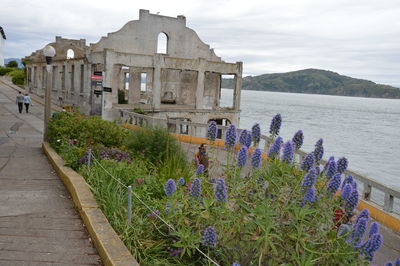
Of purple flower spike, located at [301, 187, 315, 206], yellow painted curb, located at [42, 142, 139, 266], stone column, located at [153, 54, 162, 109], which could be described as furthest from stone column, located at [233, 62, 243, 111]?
purple flower spike, located at [301, 187, 315, 206]

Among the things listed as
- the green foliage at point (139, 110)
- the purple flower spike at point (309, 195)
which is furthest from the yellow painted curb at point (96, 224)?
the green foliage at point (139, 110)

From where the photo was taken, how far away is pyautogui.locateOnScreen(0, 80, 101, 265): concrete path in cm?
520

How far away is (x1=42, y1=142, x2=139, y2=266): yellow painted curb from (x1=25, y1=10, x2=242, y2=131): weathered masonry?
18.6 metres

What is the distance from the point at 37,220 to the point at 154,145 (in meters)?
4.75

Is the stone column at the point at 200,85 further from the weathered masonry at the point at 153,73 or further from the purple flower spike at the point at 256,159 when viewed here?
the purple flower spike at the point at 256,159

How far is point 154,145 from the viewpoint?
429 inches

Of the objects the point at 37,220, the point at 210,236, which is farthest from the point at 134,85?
the point at 210,236

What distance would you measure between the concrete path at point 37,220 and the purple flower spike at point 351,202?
3.07 m

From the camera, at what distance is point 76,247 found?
5539 millimetres

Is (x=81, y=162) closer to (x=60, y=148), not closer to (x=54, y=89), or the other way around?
(x=60, y=148)

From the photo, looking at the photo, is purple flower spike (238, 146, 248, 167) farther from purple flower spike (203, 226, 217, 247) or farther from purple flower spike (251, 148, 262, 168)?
purple flower spike (203, 226, 217, 247)

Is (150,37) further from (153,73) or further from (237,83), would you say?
(237,83)

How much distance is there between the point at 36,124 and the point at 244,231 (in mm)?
20885

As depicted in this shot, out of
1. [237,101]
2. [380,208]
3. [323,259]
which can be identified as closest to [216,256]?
[323,259]
